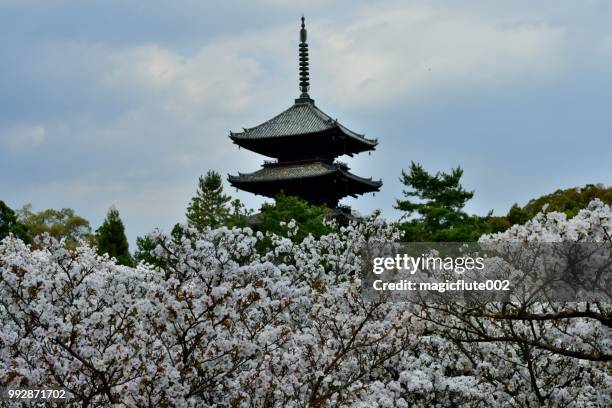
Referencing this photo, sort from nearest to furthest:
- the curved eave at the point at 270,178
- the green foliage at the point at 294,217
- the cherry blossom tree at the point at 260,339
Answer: the cherry blossom tree at the point at 260,339
the green foliage at the point at 294,217
the curved eave at the point at 270,178

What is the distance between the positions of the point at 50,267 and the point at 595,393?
7052mm

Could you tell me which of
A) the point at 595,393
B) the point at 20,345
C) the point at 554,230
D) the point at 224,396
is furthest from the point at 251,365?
the point at 595,393

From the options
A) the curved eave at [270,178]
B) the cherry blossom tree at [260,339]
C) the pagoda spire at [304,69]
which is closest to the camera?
the cherry blossom tree at [260,339]

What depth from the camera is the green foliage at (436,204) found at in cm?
3988

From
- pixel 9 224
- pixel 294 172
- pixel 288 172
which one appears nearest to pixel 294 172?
pixel 294 172

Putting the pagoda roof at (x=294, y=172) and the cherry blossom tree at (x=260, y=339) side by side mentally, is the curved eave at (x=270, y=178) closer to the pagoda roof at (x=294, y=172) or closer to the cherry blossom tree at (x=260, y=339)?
the pagoda roof at (x=294, y=172)

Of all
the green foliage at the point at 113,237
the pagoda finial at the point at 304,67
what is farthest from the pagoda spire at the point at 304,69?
the green foliage at the point at 113,237

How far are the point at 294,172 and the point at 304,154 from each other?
2.09 metres

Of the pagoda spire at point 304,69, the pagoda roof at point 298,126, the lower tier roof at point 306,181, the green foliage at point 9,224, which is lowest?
the green foliage at point 9,224

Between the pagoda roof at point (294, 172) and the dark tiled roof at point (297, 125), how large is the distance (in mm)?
1619

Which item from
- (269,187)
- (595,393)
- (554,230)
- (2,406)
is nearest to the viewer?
(554,230)

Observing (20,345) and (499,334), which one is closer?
(20,345)

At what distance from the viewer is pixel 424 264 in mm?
9734

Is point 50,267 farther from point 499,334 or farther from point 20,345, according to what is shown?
point 499,334
